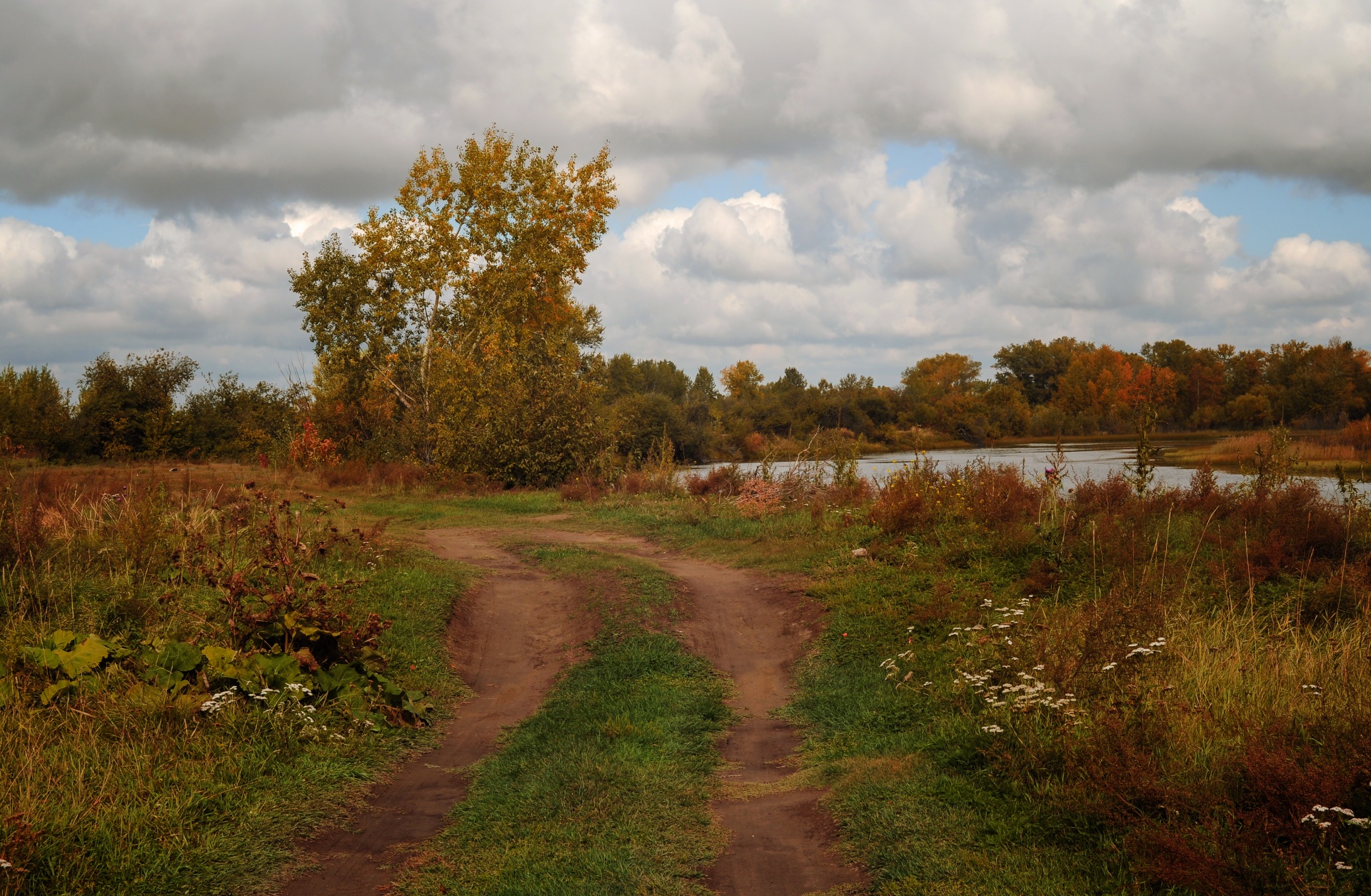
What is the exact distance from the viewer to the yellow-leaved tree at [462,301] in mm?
28078

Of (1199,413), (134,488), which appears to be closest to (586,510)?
(134,488)

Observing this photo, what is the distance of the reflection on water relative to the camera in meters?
16.2

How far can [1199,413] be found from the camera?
45.6 m

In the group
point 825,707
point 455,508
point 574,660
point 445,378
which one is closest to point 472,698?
point 574,660

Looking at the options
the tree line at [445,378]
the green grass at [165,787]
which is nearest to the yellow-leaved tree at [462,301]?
the tree line at [445,378]

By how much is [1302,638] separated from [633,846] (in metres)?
5.93

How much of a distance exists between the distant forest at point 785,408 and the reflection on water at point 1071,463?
1292 millimetres

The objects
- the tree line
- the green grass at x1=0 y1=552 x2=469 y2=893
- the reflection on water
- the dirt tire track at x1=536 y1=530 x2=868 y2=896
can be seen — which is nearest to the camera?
the green grass at x1=0 y1=552 x2=469 y2=893

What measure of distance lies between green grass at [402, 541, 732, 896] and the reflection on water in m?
7.40

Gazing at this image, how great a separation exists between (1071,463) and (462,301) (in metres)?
20.9

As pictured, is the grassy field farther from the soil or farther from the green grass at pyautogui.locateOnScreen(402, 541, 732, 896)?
the green grass at pyautogui.locateOnScreen(402, 541, 732, 896)

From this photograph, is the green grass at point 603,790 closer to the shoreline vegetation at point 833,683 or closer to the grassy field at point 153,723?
the shoreline vegetation at point 833,683

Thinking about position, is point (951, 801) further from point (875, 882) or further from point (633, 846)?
point (633, 846)

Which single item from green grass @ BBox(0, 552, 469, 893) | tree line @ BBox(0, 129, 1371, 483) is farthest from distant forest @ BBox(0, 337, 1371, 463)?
green grass @ BBox(0, 552, 469, 893)
